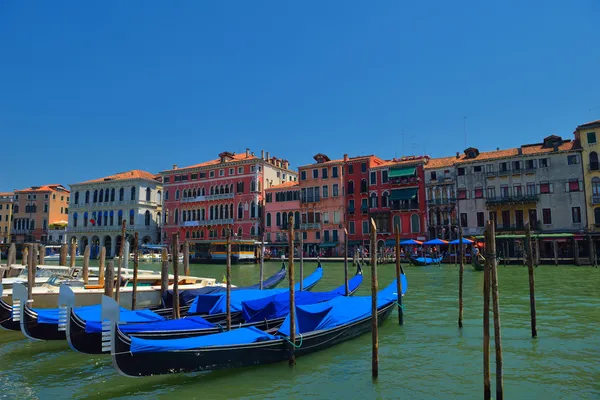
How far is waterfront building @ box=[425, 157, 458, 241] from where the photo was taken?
33.1m

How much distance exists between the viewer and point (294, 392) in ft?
20.0

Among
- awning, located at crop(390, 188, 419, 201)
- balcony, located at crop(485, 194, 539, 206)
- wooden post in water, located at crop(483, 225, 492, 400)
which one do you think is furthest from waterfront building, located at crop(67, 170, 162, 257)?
wooden post in water, located at crop(483, 225, 492, 400)

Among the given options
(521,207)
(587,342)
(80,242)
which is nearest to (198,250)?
(80,242)

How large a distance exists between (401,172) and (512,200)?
8067 millimetres

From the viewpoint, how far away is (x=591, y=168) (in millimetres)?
28547

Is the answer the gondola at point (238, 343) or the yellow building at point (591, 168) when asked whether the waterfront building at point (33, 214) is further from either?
the gondola at point (238, 343)

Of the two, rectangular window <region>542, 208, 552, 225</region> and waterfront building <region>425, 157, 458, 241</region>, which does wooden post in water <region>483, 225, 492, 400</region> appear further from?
waterfront building <region>425, 157, 458, 241</region>

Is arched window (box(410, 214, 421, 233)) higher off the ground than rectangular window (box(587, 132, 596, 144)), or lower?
lower

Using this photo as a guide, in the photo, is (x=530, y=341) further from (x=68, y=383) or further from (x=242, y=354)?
(x=68, y=383)

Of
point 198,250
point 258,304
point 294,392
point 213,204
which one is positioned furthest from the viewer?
point 213,204

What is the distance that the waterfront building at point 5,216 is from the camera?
2158 inches

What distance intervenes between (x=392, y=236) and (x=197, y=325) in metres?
29.1

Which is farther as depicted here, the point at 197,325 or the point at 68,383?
the point at 197,325

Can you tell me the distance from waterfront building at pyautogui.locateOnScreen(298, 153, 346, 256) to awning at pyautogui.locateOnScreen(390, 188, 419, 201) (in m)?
4.67
